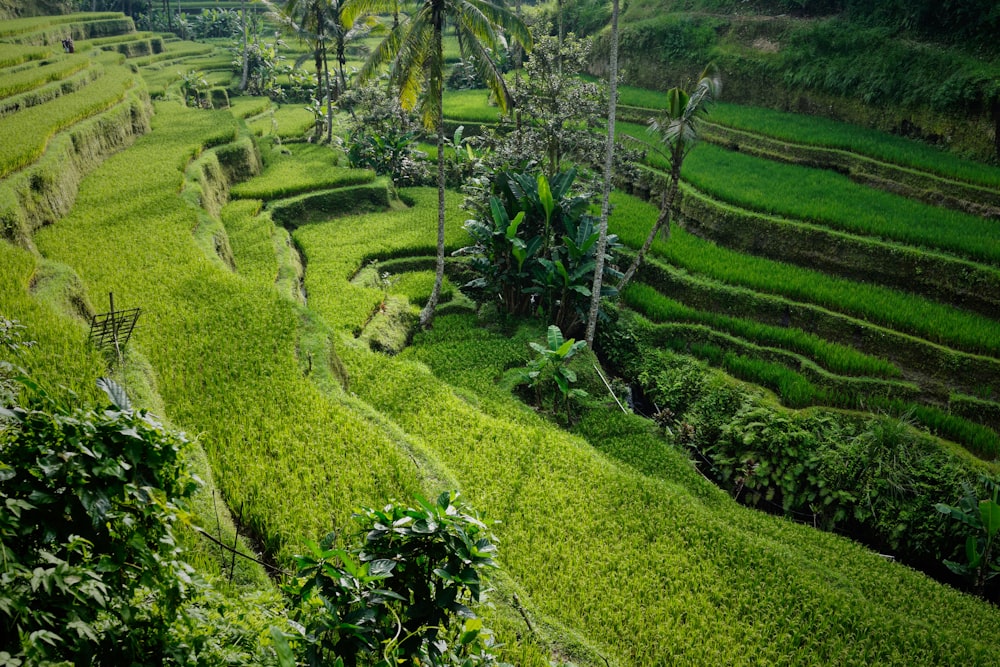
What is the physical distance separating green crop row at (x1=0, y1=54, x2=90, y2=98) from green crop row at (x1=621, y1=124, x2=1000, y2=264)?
1384cm

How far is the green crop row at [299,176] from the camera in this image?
13348 millimetres

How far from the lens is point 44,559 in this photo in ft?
6.43

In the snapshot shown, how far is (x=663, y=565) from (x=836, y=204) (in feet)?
28.4

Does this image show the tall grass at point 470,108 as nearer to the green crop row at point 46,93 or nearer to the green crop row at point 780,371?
the green crop row at point 46,93

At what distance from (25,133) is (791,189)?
13.4 m

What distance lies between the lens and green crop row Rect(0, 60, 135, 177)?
853 cm

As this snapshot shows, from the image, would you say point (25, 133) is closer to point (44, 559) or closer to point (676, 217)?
point (44, 559)

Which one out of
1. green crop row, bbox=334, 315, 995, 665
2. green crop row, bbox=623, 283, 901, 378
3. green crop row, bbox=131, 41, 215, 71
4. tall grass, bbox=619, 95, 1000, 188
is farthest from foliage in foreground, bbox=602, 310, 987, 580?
green crop row, bbox=131, 41, 215, 71

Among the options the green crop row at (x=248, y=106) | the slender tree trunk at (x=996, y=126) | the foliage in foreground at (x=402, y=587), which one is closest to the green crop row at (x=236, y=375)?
the foliage in foreground at (x=402, y=587)

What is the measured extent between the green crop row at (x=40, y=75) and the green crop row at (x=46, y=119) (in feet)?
1.78

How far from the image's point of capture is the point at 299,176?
14422 mm

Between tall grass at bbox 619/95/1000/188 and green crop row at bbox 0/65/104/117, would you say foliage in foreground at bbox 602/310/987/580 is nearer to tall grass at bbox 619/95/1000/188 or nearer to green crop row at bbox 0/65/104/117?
tall grass at bbox 619/95/1000/188

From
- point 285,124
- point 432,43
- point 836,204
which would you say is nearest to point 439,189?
point 432,43

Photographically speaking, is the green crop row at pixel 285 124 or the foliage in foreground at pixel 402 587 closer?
the foliage in foreground at pixel 402 587
